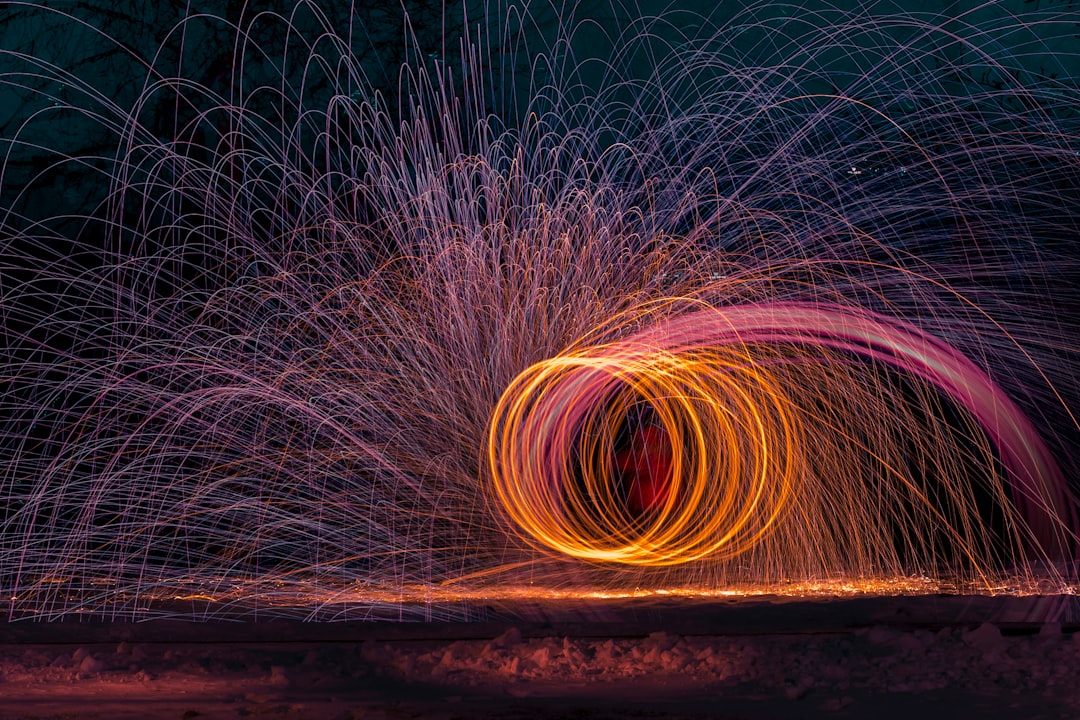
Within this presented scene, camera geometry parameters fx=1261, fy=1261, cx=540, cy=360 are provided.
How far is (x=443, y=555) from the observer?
33.9ft

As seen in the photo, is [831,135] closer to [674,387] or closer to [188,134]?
[674,387]

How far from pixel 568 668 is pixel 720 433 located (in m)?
4.00

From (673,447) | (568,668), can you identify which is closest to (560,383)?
(673,447)

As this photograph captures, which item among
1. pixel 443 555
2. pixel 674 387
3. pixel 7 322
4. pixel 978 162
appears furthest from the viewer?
pixel 7 322

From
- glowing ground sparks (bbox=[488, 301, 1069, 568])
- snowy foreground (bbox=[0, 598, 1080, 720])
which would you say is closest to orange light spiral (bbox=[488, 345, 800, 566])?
glowing ground sparks (bbox=[488, 301, 1069, 568])

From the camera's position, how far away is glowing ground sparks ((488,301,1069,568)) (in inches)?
384

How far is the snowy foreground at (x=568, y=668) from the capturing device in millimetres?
5523

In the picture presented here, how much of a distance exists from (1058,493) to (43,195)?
37.4 feet

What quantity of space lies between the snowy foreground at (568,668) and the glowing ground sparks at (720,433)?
6.62 feet

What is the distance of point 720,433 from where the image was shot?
9.95 metres

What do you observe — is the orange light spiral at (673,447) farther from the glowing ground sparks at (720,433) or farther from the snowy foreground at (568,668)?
the snowy foreground at (568,668)

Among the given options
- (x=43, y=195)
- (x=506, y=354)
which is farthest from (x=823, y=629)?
(x=43, y=195)

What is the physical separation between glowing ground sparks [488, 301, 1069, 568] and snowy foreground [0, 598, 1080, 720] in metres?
2.02

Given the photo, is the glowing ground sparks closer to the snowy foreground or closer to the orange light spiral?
the orange light spiral
